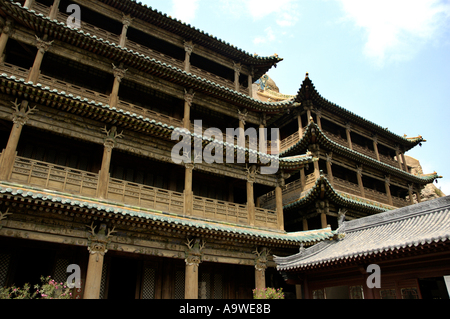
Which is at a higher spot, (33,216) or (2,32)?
(2,32)

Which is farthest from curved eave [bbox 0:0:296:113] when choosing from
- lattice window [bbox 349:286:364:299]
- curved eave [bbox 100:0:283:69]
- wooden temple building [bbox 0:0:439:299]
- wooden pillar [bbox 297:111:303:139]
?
lattice window [bbox 349:286:364:299]

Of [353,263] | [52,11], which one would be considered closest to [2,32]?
[52,11]

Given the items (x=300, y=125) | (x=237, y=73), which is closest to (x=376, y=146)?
(x=300, y=125)

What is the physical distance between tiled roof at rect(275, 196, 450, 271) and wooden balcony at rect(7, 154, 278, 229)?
321 centimetres

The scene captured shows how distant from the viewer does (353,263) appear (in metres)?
11.4

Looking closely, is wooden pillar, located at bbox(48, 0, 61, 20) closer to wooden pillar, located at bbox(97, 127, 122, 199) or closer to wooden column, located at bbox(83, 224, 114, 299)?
wooden pillar, located at bbox(97, 127, 122, 199)

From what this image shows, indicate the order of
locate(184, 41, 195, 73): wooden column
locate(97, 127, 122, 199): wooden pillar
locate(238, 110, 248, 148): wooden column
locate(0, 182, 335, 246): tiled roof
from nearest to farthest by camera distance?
locate(0, 182, 335, 246): tiled roof → locate(97, 127, 122, 199): wooden pillar → locate(184, 41, 195, 73): wooden column → locate(238, 110, 248, 148): wooden column

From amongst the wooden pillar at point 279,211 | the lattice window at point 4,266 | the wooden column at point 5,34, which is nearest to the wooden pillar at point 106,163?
the lattice window at point 4,266

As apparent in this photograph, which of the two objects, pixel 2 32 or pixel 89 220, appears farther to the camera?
pixel 2 32

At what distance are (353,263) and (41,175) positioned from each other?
11.7 meters

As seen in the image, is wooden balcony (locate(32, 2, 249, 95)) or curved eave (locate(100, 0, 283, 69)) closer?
wooden balcony (locate(32, 2, 249, 95))

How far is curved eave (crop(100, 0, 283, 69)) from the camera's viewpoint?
17383mm

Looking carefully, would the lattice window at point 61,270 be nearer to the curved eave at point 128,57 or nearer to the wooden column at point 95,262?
the wooden column at point 95,262
